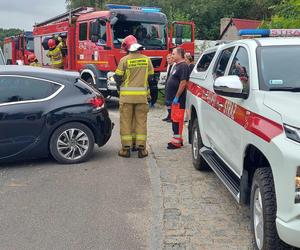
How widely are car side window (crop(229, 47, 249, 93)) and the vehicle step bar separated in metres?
0.98

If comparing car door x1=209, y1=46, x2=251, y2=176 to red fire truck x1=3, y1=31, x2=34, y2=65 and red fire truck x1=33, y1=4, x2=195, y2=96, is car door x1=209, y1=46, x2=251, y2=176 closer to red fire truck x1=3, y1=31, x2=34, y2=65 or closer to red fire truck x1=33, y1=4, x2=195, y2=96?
red fire truck x1=33, y1=4, x2=195, y2=96

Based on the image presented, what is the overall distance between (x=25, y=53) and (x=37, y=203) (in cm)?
2024

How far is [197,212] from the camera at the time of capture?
521 cm

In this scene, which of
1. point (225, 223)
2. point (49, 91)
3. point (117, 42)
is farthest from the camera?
point (117, 42)

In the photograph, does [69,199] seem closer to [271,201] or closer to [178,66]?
[271,201]

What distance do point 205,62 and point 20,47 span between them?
20599mm

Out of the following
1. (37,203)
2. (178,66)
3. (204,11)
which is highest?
(204,11)

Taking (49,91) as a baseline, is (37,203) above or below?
below

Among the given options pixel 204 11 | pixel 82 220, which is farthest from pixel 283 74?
pixel 204 11

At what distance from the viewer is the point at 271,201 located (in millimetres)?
3654

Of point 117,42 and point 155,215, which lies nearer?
point 155,215

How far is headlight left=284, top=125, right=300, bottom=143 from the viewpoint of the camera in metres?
3.32

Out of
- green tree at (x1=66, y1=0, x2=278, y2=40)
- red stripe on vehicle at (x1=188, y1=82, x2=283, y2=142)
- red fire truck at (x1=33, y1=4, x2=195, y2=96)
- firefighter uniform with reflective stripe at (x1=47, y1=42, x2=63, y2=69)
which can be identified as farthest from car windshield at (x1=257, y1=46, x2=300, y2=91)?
green tree at (x1=66, y1=0, x2=278, y2=40)

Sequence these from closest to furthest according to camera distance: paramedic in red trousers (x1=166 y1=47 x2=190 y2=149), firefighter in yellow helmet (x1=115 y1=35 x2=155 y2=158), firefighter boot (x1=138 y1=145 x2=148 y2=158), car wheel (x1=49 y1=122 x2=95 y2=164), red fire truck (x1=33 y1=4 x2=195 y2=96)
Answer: car wheel (x1=49 y1=122 x2=95 y2=164) → firefighter in yellow helmet (x1=115 y1=35 x2=155 y2=158) → firefighter boot (x1=138 y1=145 x2=148 y2=158) → paramedic in red trousers (x1=166 y1=47 x2=190 y2=149) → red fire truck (x1=33 y1=4 x2=195 y2=96)
